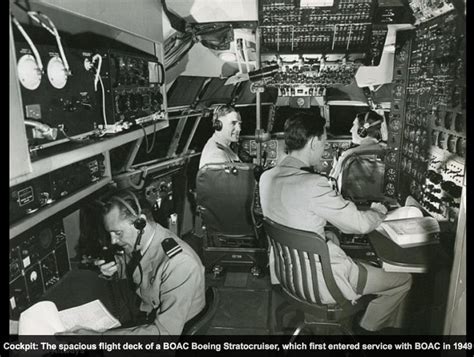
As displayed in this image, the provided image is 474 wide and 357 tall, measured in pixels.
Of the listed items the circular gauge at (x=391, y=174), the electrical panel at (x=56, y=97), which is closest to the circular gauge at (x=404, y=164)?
the circular gauge at (x=391, y=174)

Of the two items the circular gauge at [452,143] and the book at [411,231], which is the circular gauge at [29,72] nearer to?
the book at [411,231]

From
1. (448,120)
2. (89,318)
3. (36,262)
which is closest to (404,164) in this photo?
(448,120)

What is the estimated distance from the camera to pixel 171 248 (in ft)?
4.48

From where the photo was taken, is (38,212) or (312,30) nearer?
(38,212)

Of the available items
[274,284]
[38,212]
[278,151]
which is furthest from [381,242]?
[278,151]

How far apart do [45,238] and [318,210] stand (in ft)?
4.17

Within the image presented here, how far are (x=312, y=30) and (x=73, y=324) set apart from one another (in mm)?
2240

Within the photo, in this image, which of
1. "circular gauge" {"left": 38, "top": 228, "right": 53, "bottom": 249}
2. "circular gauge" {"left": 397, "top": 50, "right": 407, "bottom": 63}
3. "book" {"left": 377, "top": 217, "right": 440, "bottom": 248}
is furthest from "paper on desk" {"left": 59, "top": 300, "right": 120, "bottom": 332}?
"circular gauge" {"left": 397, "top": 50, "right": 407, "bottom": 63}

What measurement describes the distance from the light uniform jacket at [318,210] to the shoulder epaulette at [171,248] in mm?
576

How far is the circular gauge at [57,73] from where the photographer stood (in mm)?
1193

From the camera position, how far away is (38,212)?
137cm

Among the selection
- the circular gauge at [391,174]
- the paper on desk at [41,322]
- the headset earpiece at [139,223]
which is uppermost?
the headset earpiece at [139,223]

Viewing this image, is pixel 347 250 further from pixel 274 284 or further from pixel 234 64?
pixel 234 64

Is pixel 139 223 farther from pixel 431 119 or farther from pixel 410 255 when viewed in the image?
pixel 431 119
